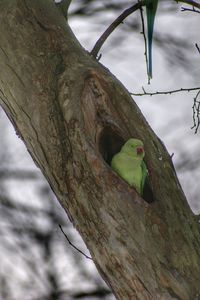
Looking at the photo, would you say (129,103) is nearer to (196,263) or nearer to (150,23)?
(150,23)

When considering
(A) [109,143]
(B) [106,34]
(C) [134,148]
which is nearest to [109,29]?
(B) [106,34]

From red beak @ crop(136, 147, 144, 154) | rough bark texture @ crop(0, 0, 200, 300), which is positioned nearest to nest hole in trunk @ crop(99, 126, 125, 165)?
rough bark texture @ crop(0, 0, 200, 300)

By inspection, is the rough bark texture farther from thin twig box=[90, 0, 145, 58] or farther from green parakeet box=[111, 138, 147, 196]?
thin twig box=[90, 0, 145, 58]

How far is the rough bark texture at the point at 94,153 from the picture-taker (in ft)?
6.67

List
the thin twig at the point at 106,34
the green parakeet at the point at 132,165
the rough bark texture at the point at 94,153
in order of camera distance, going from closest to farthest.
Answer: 1. the rough bark texture at the point at 94,153
2. the green parakeet at the point at 132,165
3. the thin twig at the point at 106,34

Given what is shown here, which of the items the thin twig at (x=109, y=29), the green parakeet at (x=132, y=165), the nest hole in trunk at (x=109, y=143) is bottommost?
the green parakeet at (x=132, y=165)

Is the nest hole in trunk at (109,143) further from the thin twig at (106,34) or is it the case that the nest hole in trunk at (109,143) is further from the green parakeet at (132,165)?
the thin twig at (106,34)

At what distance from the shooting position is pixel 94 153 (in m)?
2.18

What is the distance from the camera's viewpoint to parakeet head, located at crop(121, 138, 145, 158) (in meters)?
2.21

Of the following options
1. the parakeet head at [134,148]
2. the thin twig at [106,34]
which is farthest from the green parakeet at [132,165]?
the thin twig at [106,34]

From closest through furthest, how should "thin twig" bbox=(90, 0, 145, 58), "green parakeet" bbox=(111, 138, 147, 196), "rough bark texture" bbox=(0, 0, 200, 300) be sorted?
"rough bark texture" bbox=(0, 0, 200, 300), "green parakeet" bbox=(111, 138, 147, 196), "thin twig" bbox=(90, 0, 145, 58)

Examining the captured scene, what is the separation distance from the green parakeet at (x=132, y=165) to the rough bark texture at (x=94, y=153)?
4 centimetres

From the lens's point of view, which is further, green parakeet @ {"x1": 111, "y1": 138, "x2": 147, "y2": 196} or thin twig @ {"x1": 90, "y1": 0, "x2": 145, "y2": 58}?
thin twig @ {"x1": 90, "y1": 0, "x2": 145, "y2": 58}

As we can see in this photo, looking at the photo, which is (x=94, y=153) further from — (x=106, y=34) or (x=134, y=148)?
(x=106, y=34)
